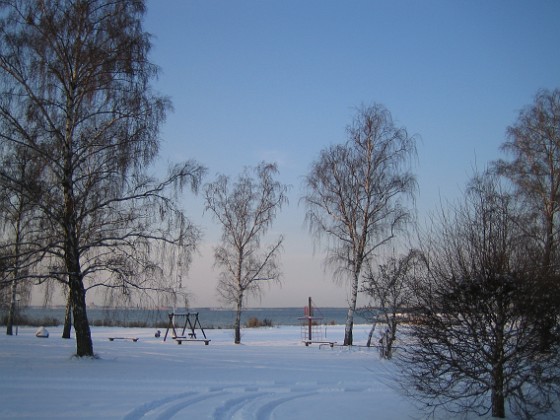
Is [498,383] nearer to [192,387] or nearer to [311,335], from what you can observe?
[192,387]

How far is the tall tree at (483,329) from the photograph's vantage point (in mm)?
7305

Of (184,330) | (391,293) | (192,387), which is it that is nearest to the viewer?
(192,387)

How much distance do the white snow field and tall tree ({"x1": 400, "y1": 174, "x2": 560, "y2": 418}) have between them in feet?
3.61

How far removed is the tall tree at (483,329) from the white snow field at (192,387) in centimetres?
110

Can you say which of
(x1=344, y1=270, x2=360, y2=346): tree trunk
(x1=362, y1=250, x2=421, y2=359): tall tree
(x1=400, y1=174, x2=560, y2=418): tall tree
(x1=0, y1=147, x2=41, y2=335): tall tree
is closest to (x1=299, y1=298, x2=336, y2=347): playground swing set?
(x1=344, y1=270, x2=360, y2=346): tree trunk

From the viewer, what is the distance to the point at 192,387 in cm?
1102

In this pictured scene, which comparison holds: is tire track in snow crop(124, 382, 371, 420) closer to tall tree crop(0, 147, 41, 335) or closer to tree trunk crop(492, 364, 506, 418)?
tree trunk crop(492, 364, 506, 418)

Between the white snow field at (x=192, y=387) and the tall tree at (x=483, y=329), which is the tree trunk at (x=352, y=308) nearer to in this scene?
the white snow field at (x=192, y=387)

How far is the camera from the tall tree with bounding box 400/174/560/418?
7.30 metres

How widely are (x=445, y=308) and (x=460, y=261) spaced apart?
791 mm

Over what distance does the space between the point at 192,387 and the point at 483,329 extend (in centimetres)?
626

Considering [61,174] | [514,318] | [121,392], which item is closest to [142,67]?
[61,174]

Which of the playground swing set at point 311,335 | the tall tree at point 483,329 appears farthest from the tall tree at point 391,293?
the playground swing set at point 311,335

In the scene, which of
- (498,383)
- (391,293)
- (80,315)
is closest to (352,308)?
(391,293)
